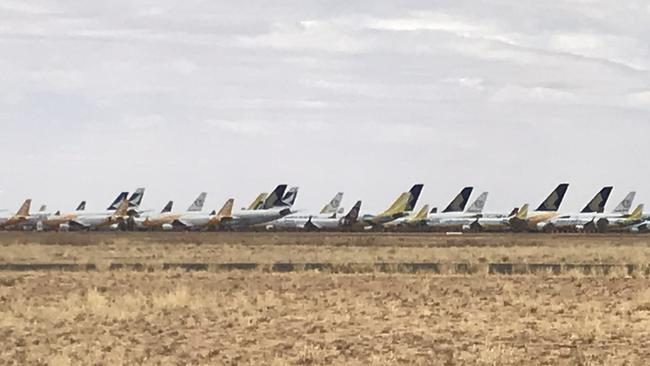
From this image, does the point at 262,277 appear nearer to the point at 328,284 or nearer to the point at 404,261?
the point at 328,284

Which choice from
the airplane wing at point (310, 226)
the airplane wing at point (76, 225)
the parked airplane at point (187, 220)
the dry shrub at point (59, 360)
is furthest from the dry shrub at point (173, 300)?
the airplane wing at point (76, 225)

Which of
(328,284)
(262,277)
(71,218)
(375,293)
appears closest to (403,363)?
(375,293)

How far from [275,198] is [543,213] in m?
34.5

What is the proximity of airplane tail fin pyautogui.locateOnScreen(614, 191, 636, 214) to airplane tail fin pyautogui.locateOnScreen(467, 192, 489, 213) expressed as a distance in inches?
702

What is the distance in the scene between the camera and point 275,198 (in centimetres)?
15212

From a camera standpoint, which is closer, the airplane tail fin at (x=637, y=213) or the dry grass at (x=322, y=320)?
the dry grass at (x=322, y=320)

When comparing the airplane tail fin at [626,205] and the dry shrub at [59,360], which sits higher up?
the airplane tail fin at [626,205]

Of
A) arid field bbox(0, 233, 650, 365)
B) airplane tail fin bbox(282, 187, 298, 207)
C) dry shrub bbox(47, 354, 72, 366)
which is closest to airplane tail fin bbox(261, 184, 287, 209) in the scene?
airplane tail fin bbox(282, 187, 298, 207)

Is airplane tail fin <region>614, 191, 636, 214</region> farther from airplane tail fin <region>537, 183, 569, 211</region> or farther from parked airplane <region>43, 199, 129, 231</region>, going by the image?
parked airplane <region>43, 199, 129, 231</region>

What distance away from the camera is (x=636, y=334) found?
2484cm

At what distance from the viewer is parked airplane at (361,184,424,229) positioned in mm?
139875

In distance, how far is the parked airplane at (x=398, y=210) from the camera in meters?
140

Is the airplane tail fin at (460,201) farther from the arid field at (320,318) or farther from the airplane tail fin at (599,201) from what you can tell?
the arid field at (320,318)

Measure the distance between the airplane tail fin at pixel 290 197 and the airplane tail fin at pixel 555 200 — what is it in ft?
107
